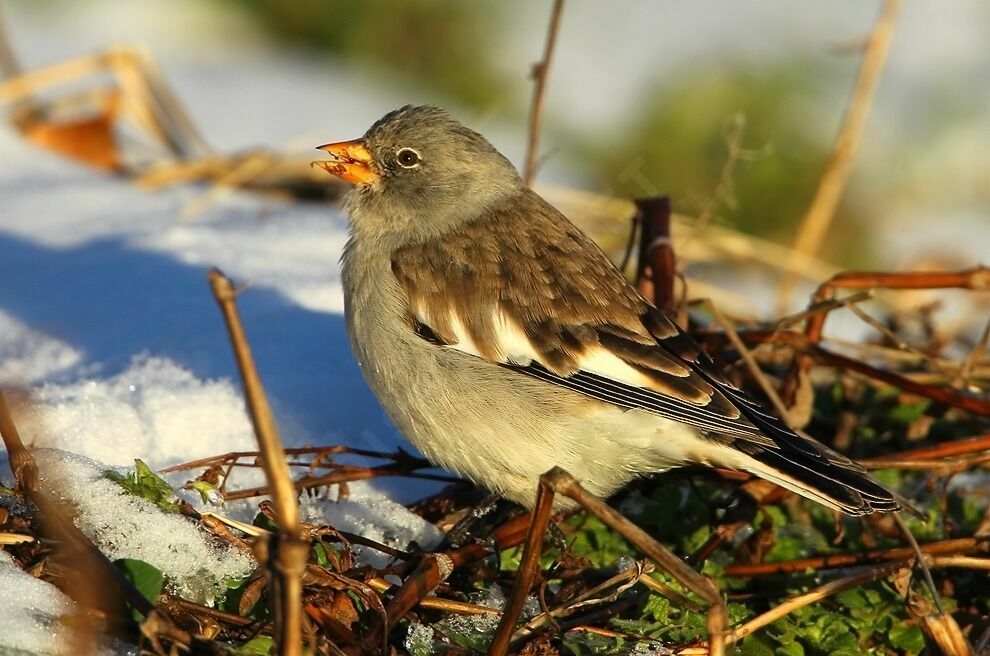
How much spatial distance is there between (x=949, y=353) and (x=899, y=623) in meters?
2.04

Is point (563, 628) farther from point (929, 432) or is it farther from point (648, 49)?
point (648, 49)

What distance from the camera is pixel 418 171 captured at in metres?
3.59

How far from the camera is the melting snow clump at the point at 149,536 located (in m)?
2.39

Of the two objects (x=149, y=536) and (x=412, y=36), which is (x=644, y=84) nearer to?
(x=412, y=36)

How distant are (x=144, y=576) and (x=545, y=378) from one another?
3.62ft

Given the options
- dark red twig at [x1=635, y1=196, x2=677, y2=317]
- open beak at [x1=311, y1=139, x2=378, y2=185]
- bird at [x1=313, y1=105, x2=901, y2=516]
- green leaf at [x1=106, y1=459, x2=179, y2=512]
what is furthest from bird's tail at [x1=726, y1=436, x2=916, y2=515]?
open beak at [x1=311, y1=139, x2=378, y2=185]

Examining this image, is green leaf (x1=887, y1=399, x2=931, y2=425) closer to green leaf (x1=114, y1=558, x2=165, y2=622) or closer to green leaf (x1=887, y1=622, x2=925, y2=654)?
green leaf (x1=887, y1=622, x2=925, y2=654)

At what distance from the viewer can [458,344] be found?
3004 millimetres

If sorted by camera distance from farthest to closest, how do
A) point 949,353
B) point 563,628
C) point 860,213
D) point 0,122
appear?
point 860,213
point 0,122
point 949,353
point 563,628

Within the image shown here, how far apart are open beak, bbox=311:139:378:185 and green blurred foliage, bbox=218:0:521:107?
3713 mm

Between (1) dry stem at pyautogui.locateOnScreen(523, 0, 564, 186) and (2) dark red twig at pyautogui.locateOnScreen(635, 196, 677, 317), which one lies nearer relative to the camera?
(2) dark red twig at pyautogui.locateOnScreen(635, 196, 677, 317)

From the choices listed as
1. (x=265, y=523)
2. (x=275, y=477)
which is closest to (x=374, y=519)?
(x=265, y=523)

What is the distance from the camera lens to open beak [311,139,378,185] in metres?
3.62

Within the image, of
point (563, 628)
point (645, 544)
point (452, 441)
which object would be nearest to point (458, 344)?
point (452, 441)
